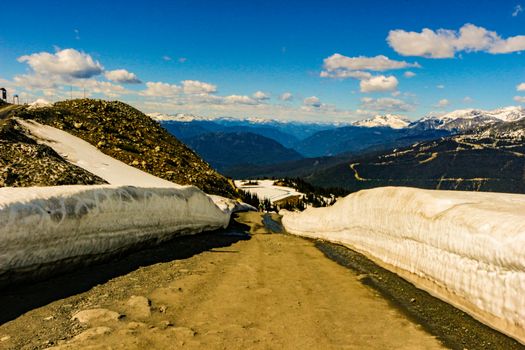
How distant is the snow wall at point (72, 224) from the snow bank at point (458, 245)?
35.3ft

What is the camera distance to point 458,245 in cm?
1125

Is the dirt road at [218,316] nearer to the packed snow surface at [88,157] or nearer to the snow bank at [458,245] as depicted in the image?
the snow bank at [458,245]

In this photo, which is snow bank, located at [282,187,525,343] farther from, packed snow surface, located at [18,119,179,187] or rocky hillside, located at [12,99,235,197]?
rocky hillside, located at [12,99,235,197]

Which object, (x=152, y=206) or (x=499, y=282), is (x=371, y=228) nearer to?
(x=499, y=282)

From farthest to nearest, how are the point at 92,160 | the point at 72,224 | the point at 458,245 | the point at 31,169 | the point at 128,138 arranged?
the point at 128,138 < the point at 92,160 < the point at 31,169 < the point at 72,224 < the point at 458,245

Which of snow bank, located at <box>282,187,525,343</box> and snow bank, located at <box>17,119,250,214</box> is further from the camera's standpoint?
snow bank, located at <box>17,119,250,214</box>

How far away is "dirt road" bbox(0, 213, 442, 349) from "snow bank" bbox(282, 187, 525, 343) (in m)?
2.25

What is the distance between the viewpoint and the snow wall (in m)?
10.5

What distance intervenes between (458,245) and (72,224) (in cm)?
1284

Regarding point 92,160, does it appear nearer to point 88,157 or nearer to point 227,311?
point 88,157

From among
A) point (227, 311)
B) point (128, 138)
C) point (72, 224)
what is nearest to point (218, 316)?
point (227, 311)

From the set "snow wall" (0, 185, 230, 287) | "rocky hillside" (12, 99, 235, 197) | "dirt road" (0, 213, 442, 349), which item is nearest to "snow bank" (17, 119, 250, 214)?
"rocky hillside" (12, 99, 235, 197)

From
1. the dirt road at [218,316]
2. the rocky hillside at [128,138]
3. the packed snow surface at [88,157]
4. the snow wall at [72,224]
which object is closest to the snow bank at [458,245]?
the dirt road at [218,316]

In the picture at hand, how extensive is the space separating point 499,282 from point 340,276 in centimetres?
576
